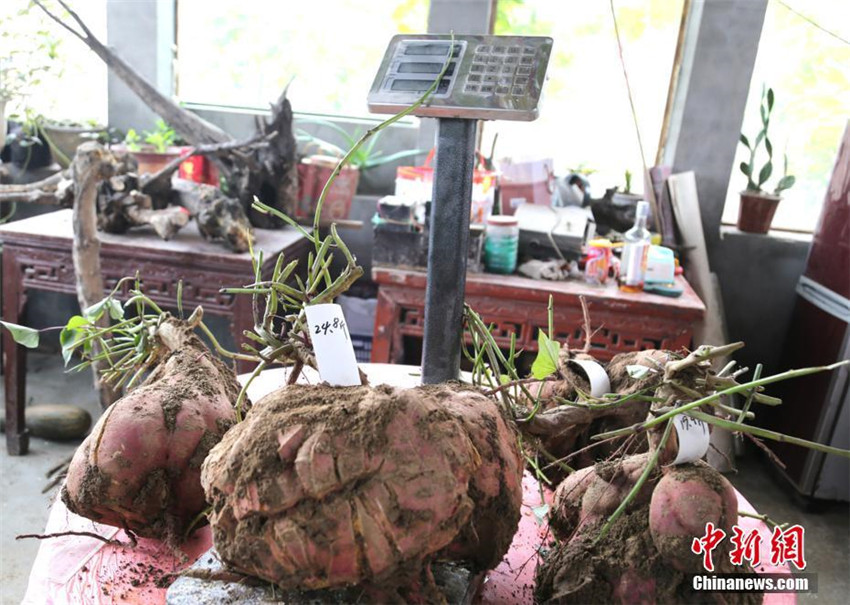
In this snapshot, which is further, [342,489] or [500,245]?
[500,245]

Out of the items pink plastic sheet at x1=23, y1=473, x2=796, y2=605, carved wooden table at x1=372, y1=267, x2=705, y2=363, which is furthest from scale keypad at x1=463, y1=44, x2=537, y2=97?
carved wooden table at x1=372, y1=267, x2=705, y2=363

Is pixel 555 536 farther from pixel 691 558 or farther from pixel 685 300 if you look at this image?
pixel 685 300

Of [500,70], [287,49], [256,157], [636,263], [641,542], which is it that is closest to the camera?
[641,542]

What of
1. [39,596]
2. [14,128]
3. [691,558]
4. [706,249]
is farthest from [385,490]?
[14,128]

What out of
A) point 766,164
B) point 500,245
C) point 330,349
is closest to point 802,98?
point 766,164

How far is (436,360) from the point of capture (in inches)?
45.6

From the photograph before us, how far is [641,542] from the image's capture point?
87 cm

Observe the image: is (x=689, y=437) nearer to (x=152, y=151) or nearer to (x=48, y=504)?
(x=48, y=504)

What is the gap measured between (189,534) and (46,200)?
1797 millimetres

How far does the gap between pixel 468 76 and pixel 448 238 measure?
0.24 meters

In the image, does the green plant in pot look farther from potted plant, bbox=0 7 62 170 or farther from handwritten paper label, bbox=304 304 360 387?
handwritten paper label, bbox=304 304 360 387
